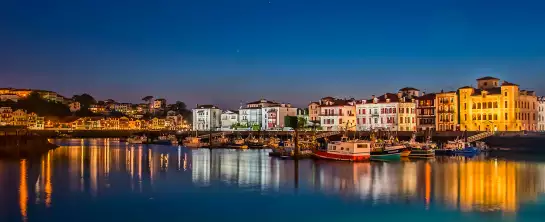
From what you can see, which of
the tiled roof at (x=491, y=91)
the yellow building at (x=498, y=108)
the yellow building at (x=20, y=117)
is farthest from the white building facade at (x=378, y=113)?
the yellow building at (x=20, y=117)

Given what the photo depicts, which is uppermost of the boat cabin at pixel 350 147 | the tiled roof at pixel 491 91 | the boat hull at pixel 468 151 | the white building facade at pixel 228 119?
the tiled roof at pixel 491 91

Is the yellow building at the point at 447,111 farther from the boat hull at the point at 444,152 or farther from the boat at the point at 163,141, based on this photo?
the boat at the point at 163,141

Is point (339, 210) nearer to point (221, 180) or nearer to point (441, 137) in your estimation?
point (221, 180)

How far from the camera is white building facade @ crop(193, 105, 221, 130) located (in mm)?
145625

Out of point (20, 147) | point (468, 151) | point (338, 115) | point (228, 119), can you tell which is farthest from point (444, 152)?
point (228, 119)

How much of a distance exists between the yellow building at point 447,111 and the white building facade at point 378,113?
702cm

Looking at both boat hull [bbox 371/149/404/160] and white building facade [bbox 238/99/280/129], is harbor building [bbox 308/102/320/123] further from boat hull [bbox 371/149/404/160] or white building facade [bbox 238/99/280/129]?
boat hull [bbox 371/149/404/160]

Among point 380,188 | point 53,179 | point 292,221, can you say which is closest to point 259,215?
point 292,221

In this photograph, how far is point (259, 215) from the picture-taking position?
25516mm

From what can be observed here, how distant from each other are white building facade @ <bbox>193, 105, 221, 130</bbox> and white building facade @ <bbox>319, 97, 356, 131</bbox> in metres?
44.4

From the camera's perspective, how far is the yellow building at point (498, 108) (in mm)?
80812

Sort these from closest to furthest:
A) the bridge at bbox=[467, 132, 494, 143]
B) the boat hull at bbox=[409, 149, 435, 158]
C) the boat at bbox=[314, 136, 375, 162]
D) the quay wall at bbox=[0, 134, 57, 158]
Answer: the boat at bbox=[314, 136, 375, 162] < the boat hull at bbox=[409, 149, 435, 158] < the quay wall at bbox=[0, 134, 57, 158] < the bridge at bbox=[467, 132, 494, 143]

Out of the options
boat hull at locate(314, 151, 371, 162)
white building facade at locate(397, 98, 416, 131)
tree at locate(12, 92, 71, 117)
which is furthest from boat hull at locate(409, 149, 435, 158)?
tree at locate(12, 92, 71, 117)

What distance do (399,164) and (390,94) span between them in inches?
1958
